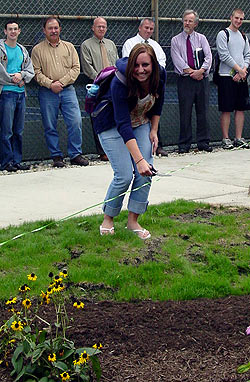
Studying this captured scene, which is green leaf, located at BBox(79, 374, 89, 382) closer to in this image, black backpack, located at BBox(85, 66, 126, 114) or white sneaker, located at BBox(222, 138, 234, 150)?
black backpack, located at BBox(85, 66, 126, 114)

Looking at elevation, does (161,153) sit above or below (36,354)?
below

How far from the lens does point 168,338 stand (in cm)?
464

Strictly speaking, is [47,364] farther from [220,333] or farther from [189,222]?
[189,222]

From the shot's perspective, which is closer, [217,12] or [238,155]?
[238,155]

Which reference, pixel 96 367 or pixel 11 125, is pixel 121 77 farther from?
pixel 11 125

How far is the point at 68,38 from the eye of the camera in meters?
12.1

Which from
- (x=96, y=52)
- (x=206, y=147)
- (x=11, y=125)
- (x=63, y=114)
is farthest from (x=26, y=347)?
(x=206, y=147)

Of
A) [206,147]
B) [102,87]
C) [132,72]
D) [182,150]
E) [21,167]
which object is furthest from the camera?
[206,147]

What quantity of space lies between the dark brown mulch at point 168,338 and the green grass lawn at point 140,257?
25 centimetres

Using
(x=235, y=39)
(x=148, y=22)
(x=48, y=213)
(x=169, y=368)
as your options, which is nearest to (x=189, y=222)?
(x=48, y=213)

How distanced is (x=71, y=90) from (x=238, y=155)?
9.93 feet

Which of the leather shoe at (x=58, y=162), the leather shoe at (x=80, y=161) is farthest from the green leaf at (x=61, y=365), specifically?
the leather shoe at (x=80, y=161)

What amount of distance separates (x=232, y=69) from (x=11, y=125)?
4274 millimetres

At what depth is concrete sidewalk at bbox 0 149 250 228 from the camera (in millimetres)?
8055
